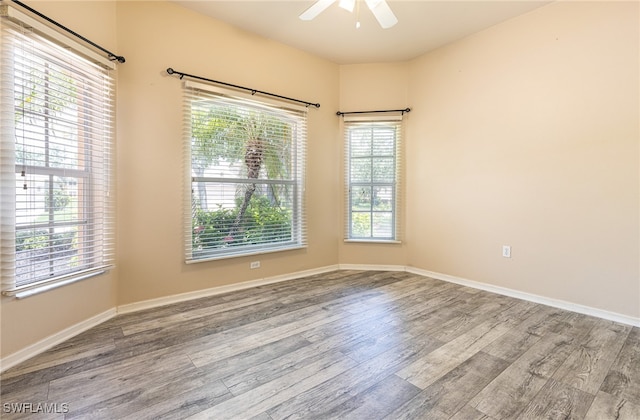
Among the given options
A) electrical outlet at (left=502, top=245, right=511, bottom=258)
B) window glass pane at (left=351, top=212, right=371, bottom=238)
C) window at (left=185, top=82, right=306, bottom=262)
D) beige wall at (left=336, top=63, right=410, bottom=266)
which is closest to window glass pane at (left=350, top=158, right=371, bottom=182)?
beige wall at (left=336, top=63, right=410, bottom=266)

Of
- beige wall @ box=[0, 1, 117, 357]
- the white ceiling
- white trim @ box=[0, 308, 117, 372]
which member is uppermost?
the white ceiling

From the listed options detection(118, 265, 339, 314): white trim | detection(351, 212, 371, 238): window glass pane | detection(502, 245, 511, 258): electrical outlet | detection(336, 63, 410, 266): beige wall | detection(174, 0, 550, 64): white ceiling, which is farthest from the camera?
detection(351, 212, 371, 238): window glass pane

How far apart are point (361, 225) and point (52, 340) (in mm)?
3255

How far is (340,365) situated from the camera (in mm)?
1785

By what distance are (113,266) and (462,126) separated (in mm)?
3821

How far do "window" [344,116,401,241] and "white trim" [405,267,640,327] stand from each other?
0.79 metres

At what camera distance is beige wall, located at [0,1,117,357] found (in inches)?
71.0

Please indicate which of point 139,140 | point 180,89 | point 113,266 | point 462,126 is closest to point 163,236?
point 113,266

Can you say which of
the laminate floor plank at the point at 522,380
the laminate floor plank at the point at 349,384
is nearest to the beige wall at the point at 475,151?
the laminate floor plank at the point at 522,380

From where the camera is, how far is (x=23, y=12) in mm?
1821

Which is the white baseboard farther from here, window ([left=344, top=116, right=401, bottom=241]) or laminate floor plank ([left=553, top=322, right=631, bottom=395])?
window ([left=344, top=116, right=401, bottom=241])

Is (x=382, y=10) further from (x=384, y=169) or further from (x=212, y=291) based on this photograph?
(x=212, y=291)

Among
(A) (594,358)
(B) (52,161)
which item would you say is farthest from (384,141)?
(B) (52,161)

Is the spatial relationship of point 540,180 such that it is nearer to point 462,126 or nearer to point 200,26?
point 462,126
